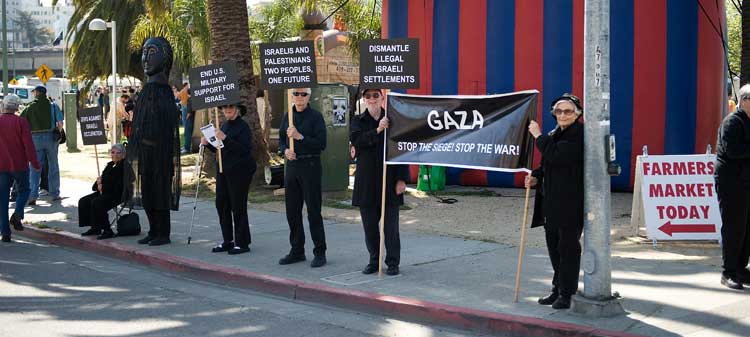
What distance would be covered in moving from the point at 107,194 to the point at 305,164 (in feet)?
11.2

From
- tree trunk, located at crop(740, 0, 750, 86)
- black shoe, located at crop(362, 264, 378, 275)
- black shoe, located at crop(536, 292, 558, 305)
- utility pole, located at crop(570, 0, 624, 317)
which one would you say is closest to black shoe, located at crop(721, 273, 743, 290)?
utility pole, located at crop(570, 0, 624, 317)

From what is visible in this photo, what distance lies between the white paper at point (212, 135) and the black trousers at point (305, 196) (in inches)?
40.5

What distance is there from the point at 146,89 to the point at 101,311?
12.4ft

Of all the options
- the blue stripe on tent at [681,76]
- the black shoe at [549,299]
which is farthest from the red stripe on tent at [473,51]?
the black shoe at [549,299]

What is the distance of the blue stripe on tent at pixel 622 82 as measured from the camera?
46.7 feet

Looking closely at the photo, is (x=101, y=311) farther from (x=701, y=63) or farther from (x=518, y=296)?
(x=701, y=63)

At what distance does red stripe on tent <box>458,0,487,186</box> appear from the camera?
1541cm

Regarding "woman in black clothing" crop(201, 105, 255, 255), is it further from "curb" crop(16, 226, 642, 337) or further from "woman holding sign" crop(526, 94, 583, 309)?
"woman holding sign" crop(526, 94, 583, 309)

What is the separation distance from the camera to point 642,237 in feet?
34.1

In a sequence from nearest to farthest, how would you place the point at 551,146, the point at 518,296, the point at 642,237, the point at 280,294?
the point at 551,146 < the point at 518,296 < the point at 280,294 < the point at 642,237

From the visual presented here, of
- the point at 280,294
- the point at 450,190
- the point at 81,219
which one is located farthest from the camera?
the point at 450,190

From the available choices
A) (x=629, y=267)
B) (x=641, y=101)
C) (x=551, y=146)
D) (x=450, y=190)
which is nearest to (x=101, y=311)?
(x=551, y=146)

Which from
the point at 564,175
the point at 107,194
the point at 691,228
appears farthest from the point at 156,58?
the point at 691,228

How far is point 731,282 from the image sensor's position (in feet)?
25.0
